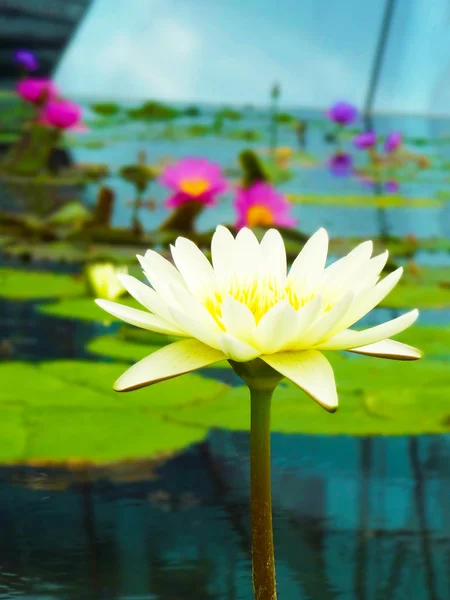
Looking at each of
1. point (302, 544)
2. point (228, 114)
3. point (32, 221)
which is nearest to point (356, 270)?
point (302, 544)

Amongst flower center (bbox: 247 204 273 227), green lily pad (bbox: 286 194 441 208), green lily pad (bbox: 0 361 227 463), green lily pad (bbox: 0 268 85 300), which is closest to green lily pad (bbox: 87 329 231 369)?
green lily pad (bbox: 0 361 227 463)

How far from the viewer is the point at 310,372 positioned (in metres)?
0.55

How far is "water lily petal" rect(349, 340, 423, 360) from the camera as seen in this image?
0.59 metres

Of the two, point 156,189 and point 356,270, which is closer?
point 356,270

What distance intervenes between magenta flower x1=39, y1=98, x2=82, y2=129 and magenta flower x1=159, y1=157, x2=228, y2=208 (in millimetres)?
1477

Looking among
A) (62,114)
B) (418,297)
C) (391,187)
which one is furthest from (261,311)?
(391,187)

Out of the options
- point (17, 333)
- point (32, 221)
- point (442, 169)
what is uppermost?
point (442, 169)

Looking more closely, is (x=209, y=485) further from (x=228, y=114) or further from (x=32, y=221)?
(x=228, y=114)

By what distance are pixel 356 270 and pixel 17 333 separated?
3.96ft

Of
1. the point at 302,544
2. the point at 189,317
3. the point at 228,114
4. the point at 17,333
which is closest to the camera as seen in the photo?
the point at 189,317

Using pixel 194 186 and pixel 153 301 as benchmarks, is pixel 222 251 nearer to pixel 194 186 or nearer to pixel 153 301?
pixel 153 301

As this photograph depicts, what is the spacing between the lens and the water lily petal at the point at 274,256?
27.4 inches

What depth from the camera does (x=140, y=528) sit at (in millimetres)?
916

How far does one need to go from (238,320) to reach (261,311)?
0.07 meters
